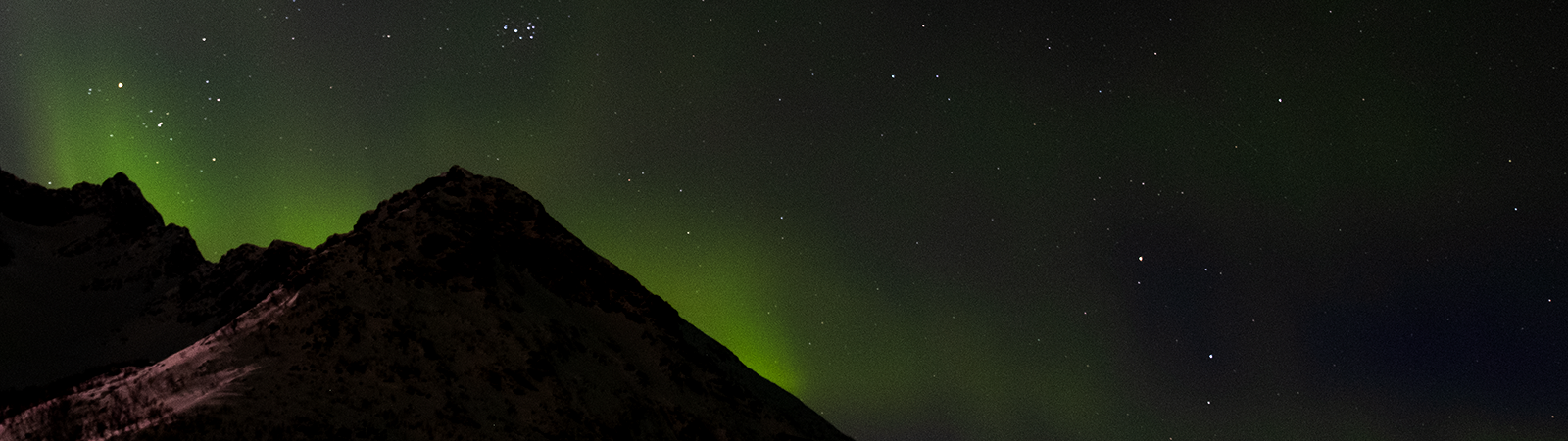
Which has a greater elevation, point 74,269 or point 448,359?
point 448,359

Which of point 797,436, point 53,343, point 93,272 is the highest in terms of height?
point 797,436

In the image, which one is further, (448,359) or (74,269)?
(74,269)

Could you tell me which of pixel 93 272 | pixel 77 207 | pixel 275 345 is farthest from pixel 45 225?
pixel 275 345

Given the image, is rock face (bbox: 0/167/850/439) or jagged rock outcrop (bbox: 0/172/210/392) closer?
rock face (bbox: 0/167/850/439)

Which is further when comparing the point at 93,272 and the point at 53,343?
the point at 93,272

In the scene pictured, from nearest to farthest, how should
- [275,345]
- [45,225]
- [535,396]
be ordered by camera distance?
[275,345] → [535,396] → [45,225]

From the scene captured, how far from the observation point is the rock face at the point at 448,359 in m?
29.5

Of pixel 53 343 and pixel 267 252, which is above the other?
pixel 267 252

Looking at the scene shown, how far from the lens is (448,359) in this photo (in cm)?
3650

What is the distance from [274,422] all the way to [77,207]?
96.3m

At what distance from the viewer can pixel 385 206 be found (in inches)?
2060

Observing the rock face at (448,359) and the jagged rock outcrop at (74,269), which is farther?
the jagged rock outcrop at (74,269)

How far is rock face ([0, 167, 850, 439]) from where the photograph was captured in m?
29.5

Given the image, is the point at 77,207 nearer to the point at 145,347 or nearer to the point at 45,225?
the point at 45,225
